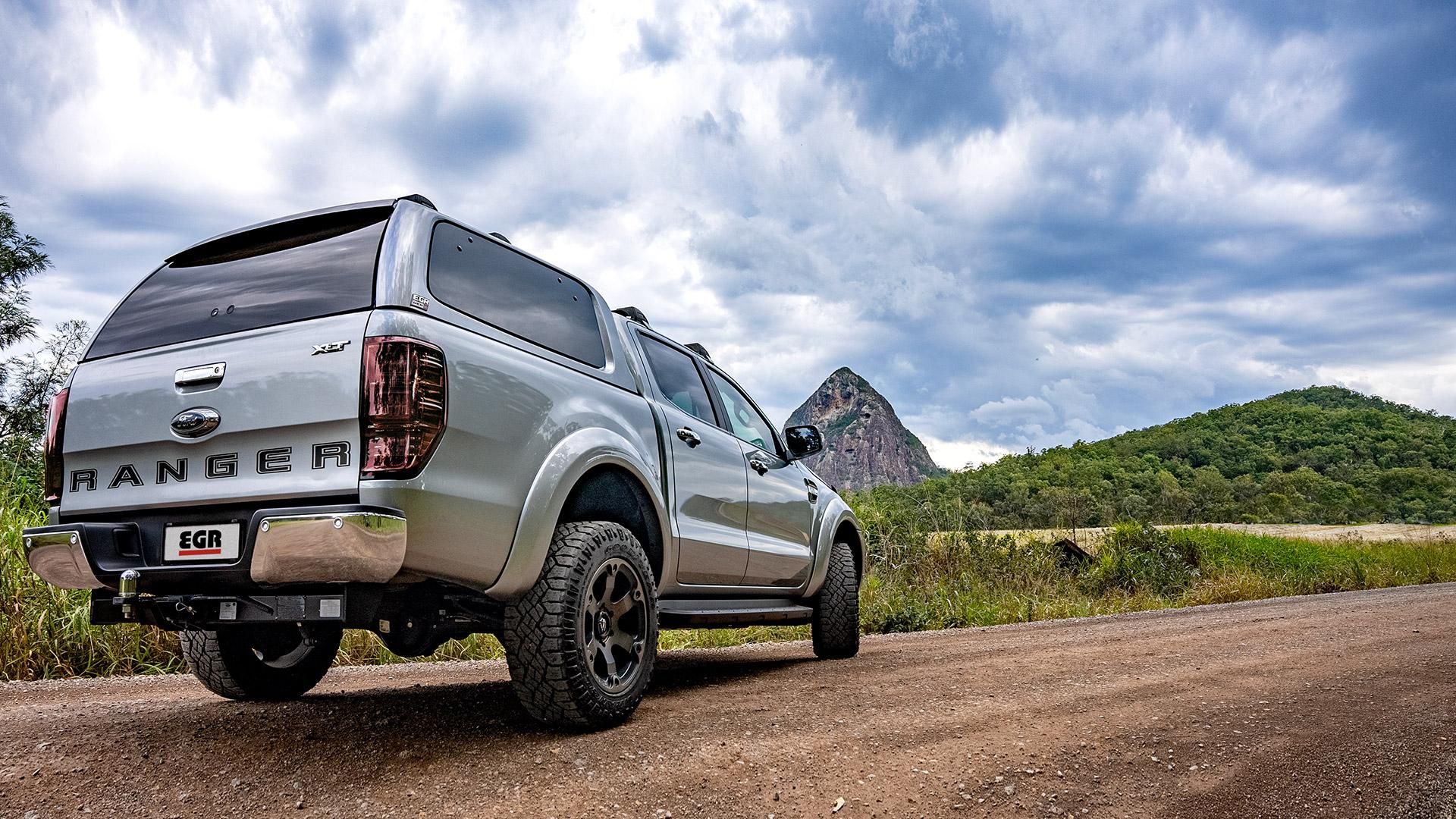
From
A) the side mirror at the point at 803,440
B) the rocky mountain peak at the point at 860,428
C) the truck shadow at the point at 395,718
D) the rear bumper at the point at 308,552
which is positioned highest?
the rocky mountain peak at the point at 860,428

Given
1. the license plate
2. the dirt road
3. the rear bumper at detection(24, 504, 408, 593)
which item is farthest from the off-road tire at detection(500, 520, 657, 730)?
the license plate

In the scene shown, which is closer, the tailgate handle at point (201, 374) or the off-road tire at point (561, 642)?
the tailgate handle at point (201, 374)

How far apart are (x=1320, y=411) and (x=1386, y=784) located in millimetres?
Answer: 42301

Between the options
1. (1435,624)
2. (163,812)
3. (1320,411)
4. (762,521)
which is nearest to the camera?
(163,812)

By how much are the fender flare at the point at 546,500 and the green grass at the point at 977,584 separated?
405 cm

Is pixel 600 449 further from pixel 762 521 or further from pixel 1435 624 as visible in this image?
pixel 1435 624

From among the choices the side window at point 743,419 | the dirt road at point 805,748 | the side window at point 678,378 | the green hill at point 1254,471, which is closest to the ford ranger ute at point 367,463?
the dirt road at point 805,748

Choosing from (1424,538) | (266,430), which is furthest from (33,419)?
(1424,538)

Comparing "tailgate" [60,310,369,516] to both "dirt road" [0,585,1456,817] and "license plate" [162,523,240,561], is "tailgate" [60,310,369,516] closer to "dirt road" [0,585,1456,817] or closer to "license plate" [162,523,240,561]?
"license plate" [162,523,240,561]

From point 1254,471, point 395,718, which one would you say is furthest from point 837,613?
point 1254,471

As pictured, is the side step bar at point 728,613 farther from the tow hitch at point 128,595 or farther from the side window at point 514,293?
the tow hitch at point 128,595

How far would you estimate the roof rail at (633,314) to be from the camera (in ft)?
16.1

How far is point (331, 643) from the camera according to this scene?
448 centimetres

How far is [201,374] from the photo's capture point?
10.6 ft
